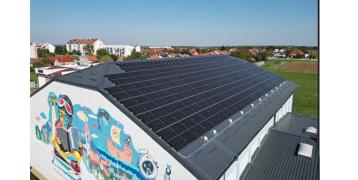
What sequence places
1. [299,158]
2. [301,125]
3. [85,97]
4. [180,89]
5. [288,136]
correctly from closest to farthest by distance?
1. [85,97]
2. [299,158]
3. [180,89]
4. [288,136]
5. [301,125]

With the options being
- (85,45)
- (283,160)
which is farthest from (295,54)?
(283,160)

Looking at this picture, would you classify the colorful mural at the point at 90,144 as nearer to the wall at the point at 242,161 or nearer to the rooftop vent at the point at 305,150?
the wall at the point at 242,161

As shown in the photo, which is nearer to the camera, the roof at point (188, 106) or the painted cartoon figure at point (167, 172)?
the painted cartoon figure at point (167, 172)

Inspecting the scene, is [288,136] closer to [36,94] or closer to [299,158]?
[299,158]

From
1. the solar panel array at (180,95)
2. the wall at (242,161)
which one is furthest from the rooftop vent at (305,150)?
the solar panel array at (180,95)

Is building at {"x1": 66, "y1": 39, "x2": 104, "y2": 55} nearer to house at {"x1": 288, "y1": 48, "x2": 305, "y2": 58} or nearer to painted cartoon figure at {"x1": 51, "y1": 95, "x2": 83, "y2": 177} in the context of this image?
house at {"x1": 288, "y1": 48, "x2": 305, "y2": 58}
